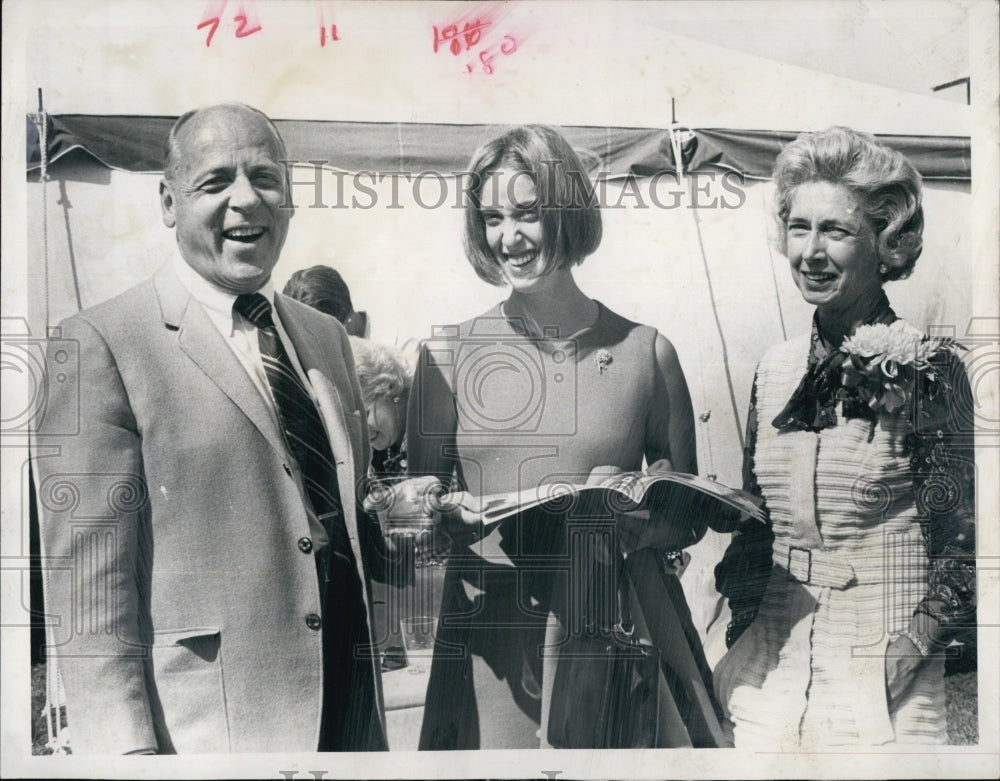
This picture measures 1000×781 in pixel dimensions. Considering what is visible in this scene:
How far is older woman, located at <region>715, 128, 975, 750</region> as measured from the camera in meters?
4.13

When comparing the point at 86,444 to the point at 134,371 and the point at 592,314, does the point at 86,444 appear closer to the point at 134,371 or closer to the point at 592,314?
the point at 134,371

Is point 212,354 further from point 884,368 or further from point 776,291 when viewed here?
point 884,368

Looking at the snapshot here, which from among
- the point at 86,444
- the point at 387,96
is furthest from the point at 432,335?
the point at 86,444

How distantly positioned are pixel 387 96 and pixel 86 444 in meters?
1.69

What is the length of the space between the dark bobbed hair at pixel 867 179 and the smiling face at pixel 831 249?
0.03 meters

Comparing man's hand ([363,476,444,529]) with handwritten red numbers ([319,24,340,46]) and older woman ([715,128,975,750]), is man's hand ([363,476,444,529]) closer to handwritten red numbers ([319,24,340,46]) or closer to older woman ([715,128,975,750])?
older woman ([715,128,975,750])

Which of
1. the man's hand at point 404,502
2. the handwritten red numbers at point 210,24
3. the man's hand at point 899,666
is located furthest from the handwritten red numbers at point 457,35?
the man's hand at point 899,666

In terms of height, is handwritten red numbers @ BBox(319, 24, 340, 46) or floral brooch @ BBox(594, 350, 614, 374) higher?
handwritten red numbers @ BBox(319, 24, 340, 46)

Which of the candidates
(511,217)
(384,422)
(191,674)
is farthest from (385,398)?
(191,674)

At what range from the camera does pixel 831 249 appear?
164 inches

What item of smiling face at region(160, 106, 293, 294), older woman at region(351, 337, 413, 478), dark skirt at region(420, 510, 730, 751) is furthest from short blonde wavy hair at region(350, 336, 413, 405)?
dark skirt at region(420, 510, 730, 751)

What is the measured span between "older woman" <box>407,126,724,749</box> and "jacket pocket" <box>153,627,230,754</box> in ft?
2.54

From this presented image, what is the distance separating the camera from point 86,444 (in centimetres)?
394

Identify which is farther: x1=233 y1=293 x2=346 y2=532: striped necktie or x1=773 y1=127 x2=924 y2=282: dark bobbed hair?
x1=773 y1=127 x2=924 y2=282: dark bobbed hair
